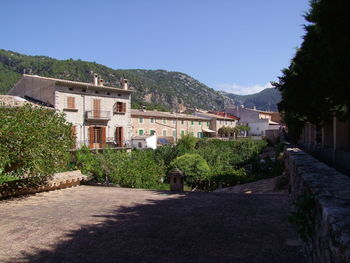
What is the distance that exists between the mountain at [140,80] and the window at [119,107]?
19.1 metres

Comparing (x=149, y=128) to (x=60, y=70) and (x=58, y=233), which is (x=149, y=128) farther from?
(x=60, y=70)

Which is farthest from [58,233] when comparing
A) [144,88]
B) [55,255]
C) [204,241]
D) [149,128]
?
[144,88]

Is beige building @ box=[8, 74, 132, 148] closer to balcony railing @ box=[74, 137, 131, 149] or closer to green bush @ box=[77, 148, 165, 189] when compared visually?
balcony railing @ box=[74, 137, 131, 149]

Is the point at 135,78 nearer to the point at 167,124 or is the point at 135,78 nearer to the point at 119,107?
the point at 167,124

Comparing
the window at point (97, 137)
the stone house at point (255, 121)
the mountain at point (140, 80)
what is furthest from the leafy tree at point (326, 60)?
the stone house at point (255, 121)

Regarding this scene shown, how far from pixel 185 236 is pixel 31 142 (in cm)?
529

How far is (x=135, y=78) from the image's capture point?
329ft

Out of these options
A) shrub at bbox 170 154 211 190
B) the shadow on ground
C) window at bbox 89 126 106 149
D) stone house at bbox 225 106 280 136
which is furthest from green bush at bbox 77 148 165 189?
stone house at bbox 225 106 280 136

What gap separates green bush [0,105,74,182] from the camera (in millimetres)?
7176

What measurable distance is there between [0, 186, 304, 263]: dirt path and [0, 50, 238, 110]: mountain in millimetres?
48750

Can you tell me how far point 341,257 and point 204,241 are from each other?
2838 mm

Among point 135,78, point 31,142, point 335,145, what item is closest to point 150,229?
point 31,142

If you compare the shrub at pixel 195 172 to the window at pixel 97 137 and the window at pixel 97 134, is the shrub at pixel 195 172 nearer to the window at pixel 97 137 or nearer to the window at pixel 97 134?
the window at pixel 97 137

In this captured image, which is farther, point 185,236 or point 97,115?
point 97,115
